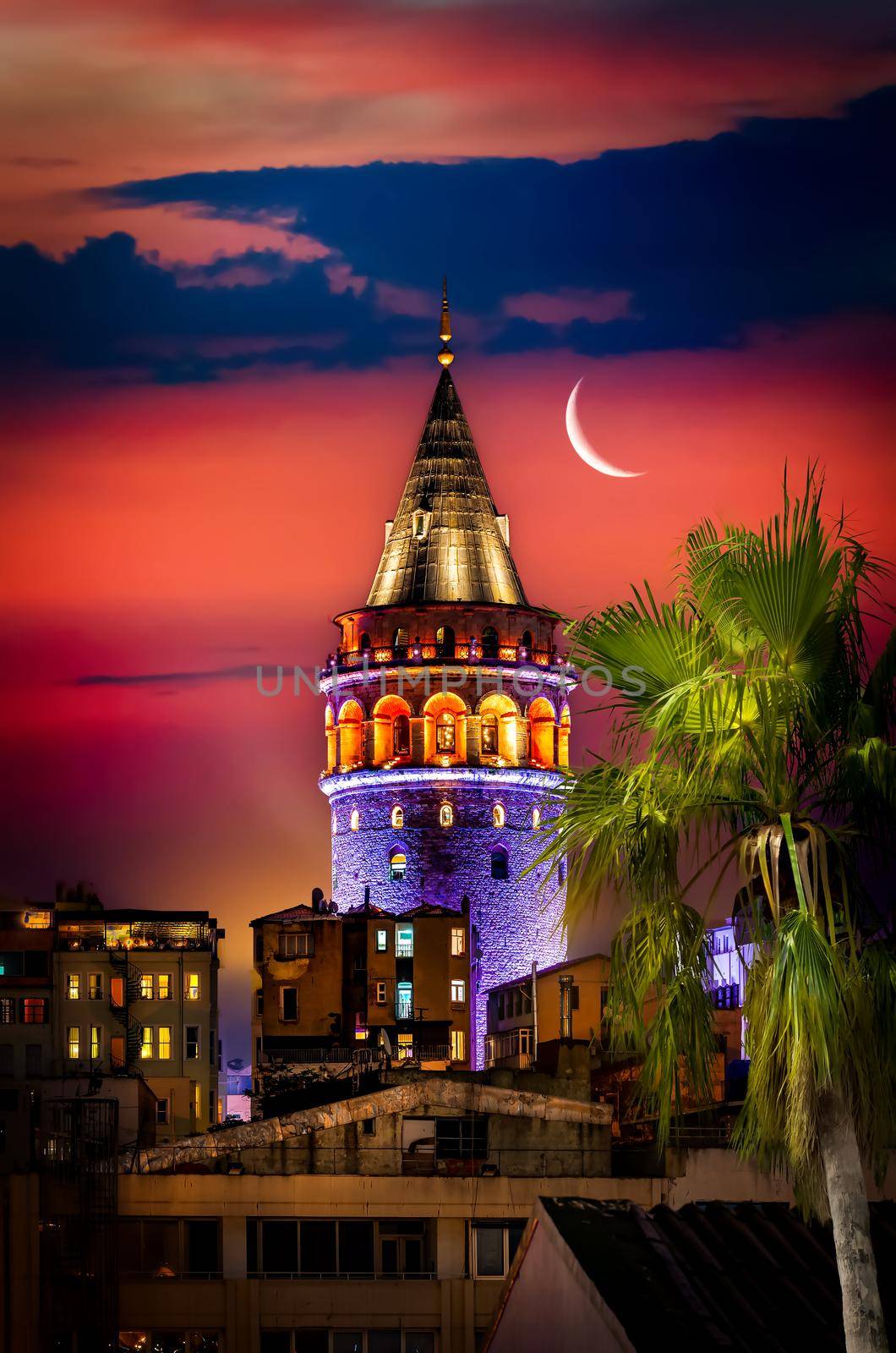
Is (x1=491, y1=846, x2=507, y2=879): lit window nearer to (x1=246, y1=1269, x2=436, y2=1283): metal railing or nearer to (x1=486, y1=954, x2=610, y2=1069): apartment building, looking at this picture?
(x1=486, y1=954, x2=610, y2=1069): apartment building

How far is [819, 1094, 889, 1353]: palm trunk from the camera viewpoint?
62.6 feet

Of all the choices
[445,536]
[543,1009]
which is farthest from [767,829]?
[445,536]

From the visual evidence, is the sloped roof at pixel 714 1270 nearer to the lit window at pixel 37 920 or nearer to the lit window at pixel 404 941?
the lit window at pixel 37 920

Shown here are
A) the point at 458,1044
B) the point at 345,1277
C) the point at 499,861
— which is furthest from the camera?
the point at 499,861

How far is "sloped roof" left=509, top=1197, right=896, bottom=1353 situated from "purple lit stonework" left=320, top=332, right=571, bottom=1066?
74210 millimetres

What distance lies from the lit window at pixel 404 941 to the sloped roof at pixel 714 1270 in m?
72.1

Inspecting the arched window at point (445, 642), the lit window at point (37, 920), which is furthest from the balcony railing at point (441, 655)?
the lit window at point (37, 920)

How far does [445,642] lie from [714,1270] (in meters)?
85.9

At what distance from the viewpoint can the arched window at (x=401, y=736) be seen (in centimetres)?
11244

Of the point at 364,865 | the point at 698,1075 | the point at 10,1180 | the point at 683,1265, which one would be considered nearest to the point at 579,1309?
the point at 683,1265

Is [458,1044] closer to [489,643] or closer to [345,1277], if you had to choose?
[489,643]

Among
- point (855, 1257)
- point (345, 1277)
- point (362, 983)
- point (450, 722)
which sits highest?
point (450, 722)

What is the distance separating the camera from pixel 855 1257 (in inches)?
757

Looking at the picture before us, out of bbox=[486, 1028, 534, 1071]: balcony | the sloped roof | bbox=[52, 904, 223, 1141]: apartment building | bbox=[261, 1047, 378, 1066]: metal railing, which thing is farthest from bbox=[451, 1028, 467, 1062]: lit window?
the sloped roof
